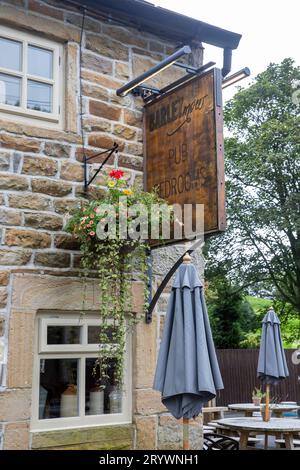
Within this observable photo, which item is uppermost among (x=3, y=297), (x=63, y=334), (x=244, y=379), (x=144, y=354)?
(x=3, y=297)

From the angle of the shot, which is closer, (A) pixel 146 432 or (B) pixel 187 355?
(B) pixel 187 355

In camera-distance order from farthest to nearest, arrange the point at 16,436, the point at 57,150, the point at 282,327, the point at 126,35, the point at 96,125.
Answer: the point at 282,327 → the point at 126,35 → the point at 96,125 → the point at 57,150 → the point at 16,436

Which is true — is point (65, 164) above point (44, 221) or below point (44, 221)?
above

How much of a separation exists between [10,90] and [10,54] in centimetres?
37

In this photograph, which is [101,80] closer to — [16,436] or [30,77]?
[30,77]

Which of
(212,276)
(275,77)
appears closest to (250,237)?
(212,276)

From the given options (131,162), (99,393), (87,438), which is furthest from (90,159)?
(87,438)

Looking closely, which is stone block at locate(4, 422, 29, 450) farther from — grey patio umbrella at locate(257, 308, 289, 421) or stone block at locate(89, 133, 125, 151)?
grey patio umbrella at locate(257, 308, 289, 421)

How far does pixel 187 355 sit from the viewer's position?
16.4 feet

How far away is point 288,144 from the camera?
21750 mm

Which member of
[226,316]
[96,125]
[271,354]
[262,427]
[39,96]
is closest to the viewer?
[39,96]

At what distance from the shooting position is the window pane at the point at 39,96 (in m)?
6.13

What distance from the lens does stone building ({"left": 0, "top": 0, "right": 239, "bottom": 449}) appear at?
5621 millimetres

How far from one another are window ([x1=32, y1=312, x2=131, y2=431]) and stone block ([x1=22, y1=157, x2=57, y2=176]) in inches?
54.0
